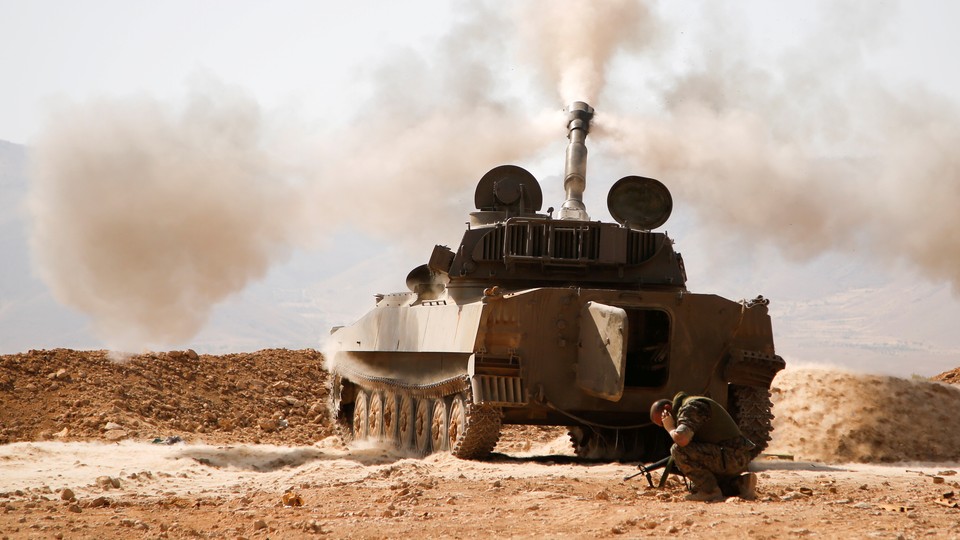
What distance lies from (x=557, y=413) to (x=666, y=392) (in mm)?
1307

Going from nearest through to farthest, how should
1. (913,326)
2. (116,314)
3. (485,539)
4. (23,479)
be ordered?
(485,539)
(23,479)
(116,314)
(913,326)

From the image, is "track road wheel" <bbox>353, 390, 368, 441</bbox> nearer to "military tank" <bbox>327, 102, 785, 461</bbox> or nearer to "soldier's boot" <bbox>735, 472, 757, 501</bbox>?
"military tank" <bbox>327, 102, 785, 461</bbox>

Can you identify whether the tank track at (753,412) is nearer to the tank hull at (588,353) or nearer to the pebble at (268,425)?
the tank hull at (588,353)

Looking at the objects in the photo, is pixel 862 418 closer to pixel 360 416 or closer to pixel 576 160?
pixel 576 160

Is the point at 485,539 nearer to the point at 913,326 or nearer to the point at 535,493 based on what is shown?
the point at 535,493

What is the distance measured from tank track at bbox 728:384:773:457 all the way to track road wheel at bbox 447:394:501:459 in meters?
2.70

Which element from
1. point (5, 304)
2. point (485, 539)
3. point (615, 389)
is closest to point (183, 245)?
point (615, 389)

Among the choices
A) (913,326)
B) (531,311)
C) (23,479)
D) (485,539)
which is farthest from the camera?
(913,326)

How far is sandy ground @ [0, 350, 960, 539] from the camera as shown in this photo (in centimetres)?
1020

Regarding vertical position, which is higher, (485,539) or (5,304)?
(5,304)

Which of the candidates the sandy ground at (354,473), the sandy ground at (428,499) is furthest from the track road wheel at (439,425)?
the sandy ground at (428,499)

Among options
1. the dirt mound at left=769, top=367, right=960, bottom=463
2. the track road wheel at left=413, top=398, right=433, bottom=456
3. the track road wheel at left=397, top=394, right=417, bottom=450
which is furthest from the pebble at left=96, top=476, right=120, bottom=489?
the dirt mound at left=769, top=367, right=960, bottom=463

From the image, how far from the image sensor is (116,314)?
930 inches

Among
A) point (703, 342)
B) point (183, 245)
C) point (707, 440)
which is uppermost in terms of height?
point (183, 245)
